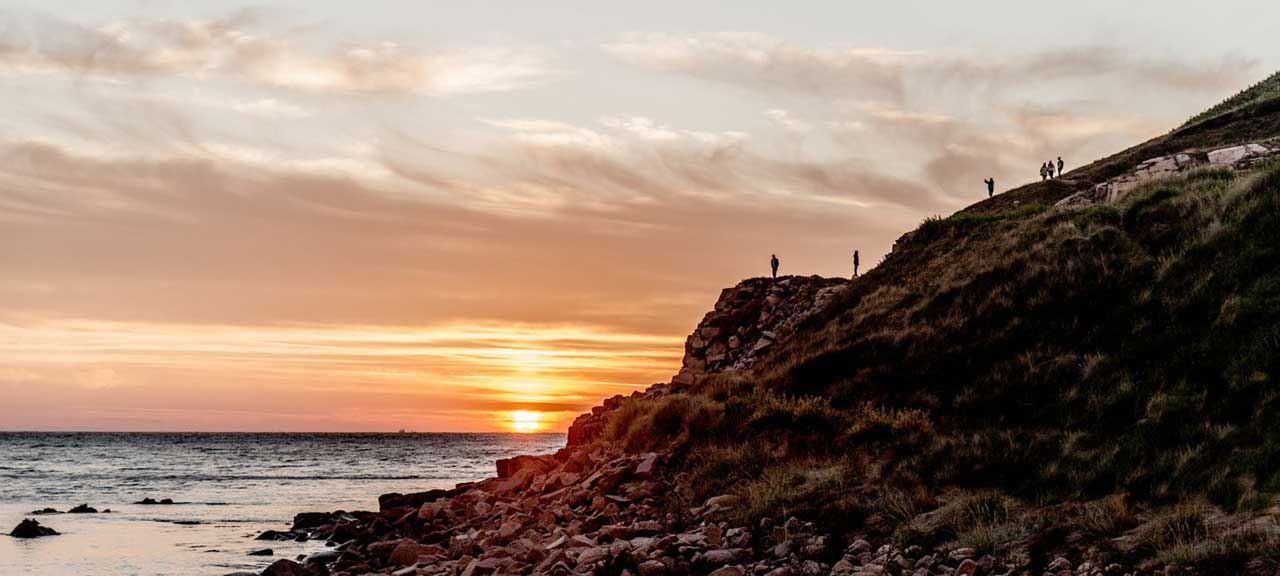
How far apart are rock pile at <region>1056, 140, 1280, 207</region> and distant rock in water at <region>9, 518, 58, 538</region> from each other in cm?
3738

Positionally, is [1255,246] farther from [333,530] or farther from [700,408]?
[333,530]

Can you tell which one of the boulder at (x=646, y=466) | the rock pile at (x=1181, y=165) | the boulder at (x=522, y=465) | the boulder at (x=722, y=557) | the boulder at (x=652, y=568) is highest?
the rock pile at (x=1181, y=165)

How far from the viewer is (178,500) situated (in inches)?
2087

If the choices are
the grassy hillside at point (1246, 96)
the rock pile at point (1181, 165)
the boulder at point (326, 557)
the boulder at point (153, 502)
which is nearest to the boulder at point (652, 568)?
the boulder at point (326, 557)

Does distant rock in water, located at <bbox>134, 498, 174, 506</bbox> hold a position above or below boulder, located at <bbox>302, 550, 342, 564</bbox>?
below

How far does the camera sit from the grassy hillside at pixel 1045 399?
56.3 ft

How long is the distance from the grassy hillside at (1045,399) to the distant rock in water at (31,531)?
20.9m

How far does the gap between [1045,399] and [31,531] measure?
3230 cm

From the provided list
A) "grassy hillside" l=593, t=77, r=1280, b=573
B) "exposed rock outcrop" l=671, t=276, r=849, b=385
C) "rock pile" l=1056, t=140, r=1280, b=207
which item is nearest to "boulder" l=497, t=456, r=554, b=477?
"grassy hillside" l=593, t=77, r=1280, b=573

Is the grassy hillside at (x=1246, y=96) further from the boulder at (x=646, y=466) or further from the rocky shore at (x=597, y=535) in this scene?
the boulder at (x=646, y=466)

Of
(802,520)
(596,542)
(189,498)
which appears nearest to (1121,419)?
(802,520)

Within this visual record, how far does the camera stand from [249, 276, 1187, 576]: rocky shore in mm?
16453

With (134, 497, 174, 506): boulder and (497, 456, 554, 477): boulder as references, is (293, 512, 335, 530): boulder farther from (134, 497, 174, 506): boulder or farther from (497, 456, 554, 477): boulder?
(134, 497, 174, 506): boulder

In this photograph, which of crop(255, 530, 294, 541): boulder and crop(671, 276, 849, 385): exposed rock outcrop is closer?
crop(255, 530, 294, 541): boulder
